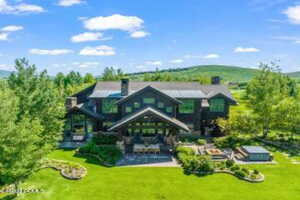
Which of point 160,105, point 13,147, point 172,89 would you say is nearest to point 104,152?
point 160,105

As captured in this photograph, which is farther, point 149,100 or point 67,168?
point 149,100

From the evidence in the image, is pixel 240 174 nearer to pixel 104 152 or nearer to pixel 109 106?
pixel 104 152

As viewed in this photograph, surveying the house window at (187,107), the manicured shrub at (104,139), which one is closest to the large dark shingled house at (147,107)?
the house window at (187,107)

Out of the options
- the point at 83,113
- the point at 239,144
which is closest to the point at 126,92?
the point at 83,113

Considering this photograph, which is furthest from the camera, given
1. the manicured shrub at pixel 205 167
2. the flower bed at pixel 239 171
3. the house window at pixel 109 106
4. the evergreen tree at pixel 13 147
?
the house window at pixel 109 106

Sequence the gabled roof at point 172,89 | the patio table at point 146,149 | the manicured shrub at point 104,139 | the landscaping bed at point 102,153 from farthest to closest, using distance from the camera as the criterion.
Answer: the gabled roof at point 172,89
the manicured shrub at point 104,139
the patio table at point 146,149
the landscaping bed at point 102,153

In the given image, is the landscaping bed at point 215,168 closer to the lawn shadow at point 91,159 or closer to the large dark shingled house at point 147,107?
the large dark shingled house at point 147,107
